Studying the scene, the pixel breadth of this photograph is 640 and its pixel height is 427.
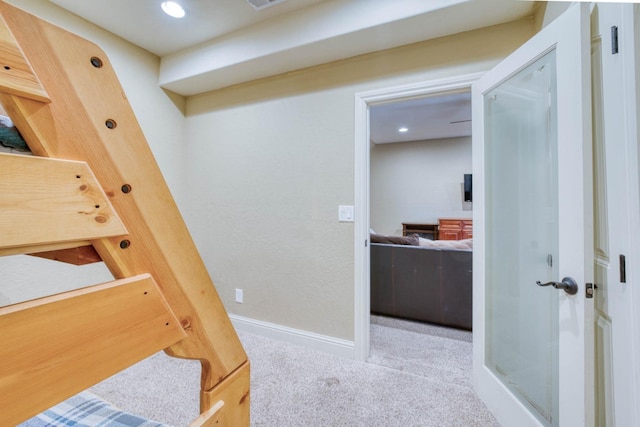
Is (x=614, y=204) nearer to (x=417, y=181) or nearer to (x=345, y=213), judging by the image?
(x=345, y=213)

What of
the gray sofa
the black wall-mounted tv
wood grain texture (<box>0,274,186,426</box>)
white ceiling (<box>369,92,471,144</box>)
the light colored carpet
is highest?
white ceiling (<box>369,92,471,144</box>)

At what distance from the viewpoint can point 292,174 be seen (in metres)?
2.36

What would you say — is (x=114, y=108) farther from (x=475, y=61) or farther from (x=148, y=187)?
(x=475, y=61)

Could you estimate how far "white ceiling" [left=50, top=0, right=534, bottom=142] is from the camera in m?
1.69

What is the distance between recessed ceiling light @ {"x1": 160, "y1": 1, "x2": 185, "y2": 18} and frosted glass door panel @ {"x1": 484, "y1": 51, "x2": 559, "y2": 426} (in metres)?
2.14

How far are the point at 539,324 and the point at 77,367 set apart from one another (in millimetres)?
1769

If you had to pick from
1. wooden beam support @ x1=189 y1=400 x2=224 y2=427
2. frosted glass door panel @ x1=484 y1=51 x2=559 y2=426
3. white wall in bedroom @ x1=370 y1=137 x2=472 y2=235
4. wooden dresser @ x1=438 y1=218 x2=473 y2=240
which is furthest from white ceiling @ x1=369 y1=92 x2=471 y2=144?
wooden beam support @ x1=189 y1=400 x2=224 y2=427

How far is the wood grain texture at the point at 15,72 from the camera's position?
37cm

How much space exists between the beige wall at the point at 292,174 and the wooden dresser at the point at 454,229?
4173mm

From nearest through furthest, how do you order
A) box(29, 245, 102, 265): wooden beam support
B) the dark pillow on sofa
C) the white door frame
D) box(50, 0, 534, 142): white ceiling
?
box(29, 245, 102, 265): wooden beam support
box(50, 0, 534, 142): white ceiling
the white door frame
the dark pillow on sofa

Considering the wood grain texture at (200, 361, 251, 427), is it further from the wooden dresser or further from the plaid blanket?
the wooden dresser

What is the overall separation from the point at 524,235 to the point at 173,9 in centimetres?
267

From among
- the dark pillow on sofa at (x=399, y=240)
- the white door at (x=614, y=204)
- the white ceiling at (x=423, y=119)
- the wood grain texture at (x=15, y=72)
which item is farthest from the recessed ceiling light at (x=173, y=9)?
the dark pillow on sofa at (x=399, y=240)

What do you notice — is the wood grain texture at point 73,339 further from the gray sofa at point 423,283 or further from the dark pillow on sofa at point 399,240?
the dark pillow on sofa at point 399,240
